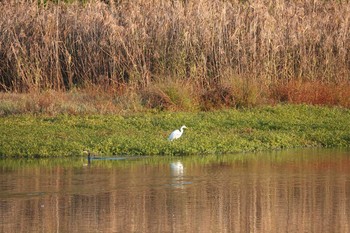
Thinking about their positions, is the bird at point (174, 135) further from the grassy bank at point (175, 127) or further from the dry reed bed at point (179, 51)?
the dry reed bed at point (179, 51)

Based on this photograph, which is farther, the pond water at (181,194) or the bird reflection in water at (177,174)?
the bird reflection in water at (177,174)

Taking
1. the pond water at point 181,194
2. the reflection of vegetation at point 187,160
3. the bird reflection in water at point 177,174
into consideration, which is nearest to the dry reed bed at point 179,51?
the reflection of vegetation at point 187,160

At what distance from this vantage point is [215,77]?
21656mm

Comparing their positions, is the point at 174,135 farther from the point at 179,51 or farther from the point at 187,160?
the point at 179,51

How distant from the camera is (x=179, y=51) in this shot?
71.8 feet

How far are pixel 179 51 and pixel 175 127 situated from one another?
4.53 metres

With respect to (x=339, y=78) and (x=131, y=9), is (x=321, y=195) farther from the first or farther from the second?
(x=131, y=9)

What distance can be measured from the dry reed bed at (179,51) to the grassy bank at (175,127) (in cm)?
201

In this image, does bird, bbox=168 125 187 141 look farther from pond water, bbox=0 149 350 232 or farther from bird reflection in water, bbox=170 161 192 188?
bird reflection in water, bbox=170 161 192 188

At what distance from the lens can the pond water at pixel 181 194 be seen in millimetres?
9578

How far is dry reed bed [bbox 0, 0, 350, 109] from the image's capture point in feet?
71.2

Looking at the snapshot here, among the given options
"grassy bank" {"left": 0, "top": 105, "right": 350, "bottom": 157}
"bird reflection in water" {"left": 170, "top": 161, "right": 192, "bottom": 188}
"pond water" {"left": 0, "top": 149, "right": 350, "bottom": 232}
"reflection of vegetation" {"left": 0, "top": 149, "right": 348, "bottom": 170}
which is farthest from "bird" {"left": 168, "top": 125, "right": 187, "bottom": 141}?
"bird reflection in water" {"left": 170, "top": 161, "right": 192, "bottom": 188}

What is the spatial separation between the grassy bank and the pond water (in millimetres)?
618

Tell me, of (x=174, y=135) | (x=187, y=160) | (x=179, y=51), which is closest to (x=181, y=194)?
(x=187, y=160)
